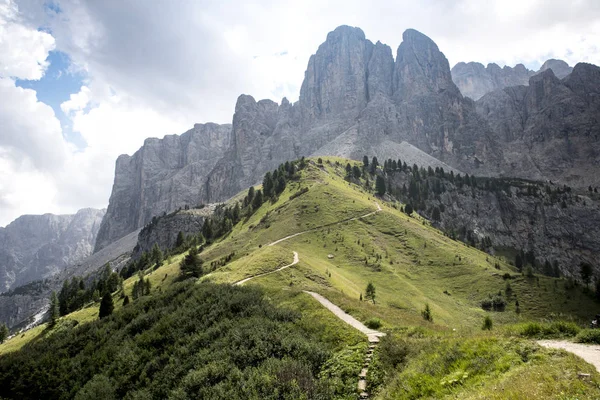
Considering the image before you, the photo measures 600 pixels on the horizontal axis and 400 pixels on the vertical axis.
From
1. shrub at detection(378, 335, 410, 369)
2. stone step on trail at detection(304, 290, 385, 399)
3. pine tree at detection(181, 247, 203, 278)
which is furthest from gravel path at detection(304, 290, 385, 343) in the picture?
pine tree at detection(181, 247, 203, 278)

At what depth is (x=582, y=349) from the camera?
1636 centimetres

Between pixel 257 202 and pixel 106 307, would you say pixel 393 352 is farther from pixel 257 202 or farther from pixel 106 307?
pixel 257 202

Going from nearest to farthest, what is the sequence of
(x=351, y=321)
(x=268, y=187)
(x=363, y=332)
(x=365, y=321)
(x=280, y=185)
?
(x=363, y=332) < (x=365, y=321) < (x=351, y=321) < (x=280, y=185) < (x=268, y=187)

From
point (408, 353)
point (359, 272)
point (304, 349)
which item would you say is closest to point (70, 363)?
point (304, 349)

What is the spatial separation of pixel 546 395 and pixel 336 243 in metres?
92.9

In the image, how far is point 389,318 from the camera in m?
31.4

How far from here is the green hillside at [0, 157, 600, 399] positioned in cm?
1513

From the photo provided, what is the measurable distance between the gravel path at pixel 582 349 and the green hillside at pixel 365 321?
1.36 meters

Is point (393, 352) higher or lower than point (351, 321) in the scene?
higher

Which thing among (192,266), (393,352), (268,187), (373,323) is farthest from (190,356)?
(268,187)

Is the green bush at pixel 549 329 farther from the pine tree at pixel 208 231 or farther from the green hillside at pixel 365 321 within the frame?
the pine tree at pixel 208 231

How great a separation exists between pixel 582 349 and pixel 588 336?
1851 mm

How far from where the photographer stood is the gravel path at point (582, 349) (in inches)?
583

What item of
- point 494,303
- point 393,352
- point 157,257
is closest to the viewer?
point 393,352
